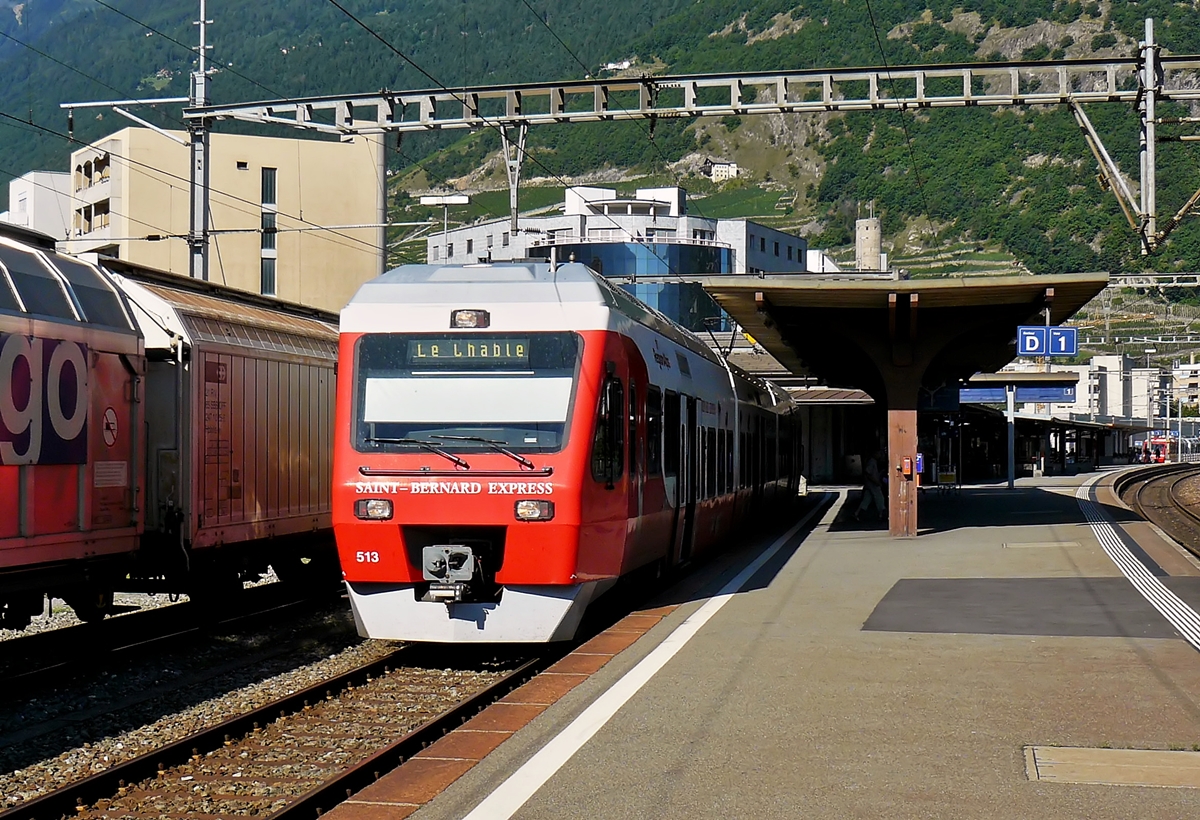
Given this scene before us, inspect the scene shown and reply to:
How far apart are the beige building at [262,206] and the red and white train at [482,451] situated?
6215 centimetres

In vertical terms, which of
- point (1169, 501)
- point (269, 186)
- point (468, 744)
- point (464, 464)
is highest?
→ point (269, 186)

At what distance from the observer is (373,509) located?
10930 millimetres

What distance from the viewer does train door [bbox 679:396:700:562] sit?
1541 cm

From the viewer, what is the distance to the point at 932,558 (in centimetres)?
1798

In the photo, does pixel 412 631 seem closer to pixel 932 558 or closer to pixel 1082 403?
pixel 932 558

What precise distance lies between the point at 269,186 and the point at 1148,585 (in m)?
66.6

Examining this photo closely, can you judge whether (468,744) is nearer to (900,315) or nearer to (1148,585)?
(1148,585)

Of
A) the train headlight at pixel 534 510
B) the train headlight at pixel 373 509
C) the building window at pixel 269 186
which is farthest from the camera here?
the building window at pixel 269 186

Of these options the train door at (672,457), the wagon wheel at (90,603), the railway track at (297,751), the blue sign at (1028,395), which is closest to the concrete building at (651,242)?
the blue sign at (1028,395)

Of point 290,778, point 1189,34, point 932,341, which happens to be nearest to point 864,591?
point 290,778

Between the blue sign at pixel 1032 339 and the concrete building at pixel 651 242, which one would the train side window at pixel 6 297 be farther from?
the concrete building at pixel 651 242

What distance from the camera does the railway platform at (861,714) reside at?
6.32 metres

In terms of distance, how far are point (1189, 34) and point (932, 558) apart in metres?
131

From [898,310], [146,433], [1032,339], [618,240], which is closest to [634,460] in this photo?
[146,433]
